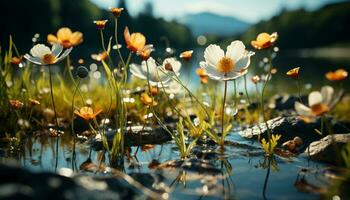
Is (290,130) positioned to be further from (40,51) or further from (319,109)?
(40,51)

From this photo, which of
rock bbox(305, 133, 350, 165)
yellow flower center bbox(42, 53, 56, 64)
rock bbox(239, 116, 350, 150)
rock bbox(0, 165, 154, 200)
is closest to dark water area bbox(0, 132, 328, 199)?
rock bbox(305, 133, 350, 165)

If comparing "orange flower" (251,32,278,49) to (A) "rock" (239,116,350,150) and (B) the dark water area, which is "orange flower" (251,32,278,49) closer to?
(B) the dark water area

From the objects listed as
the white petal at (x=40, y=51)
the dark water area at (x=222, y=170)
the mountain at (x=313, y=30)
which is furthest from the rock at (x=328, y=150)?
the mountain at (x=313, y=30)

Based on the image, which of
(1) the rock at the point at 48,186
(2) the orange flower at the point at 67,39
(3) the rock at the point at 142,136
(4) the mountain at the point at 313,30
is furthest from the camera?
(4) the mountain at the point at 313,30

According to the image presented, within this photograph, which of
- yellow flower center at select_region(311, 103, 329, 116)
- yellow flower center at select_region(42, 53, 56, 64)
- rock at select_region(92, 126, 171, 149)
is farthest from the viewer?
rock at select_region(92, 126, 171, 149)

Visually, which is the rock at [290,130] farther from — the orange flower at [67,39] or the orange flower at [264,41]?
the orange flower at [67,39]
